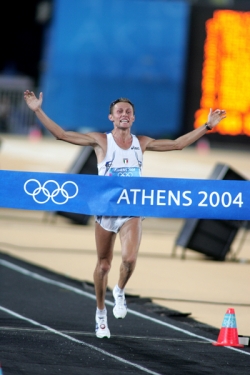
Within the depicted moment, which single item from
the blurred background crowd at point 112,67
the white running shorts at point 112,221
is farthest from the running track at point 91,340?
the blurred background crowd at point 112,67

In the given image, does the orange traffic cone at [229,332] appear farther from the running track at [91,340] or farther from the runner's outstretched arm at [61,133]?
the runner's outstretched arm at [61,133]

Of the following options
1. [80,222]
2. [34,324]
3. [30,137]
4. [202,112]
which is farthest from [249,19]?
[34,324]

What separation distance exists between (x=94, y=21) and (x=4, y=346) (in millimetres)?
30331

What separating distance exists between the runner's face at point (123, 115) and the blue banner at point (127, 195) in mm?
520

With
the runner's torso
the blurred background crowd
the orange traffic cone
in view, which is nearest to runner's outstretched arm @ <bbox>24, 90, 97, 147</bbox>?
the runner's torso

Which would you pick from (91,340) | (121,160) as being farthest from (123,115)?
Result: (91,340)

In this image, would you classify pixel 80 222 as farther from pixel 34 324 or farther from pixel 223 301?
pixel 34 324

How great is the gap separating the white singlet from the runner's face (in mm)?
179

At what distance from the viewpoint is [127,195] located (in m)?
8.90

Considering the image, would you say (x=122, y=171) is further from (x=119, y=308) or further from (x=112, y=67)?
(x=112, y=67)

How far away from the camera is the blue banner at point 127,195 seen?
350 inches

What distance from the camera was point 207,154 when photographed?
1387 inches

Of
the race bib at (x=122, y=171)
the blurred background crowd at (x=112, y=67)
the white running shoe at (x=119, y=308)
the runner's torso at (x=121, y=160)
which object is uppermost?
the blurred background crowd at (x=112, y=67)

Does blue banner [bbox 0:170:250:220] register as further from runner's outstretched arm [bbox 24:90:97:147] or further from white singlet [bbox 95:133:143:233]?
runner's outstretched arm [bbox 24:90:97:147]
